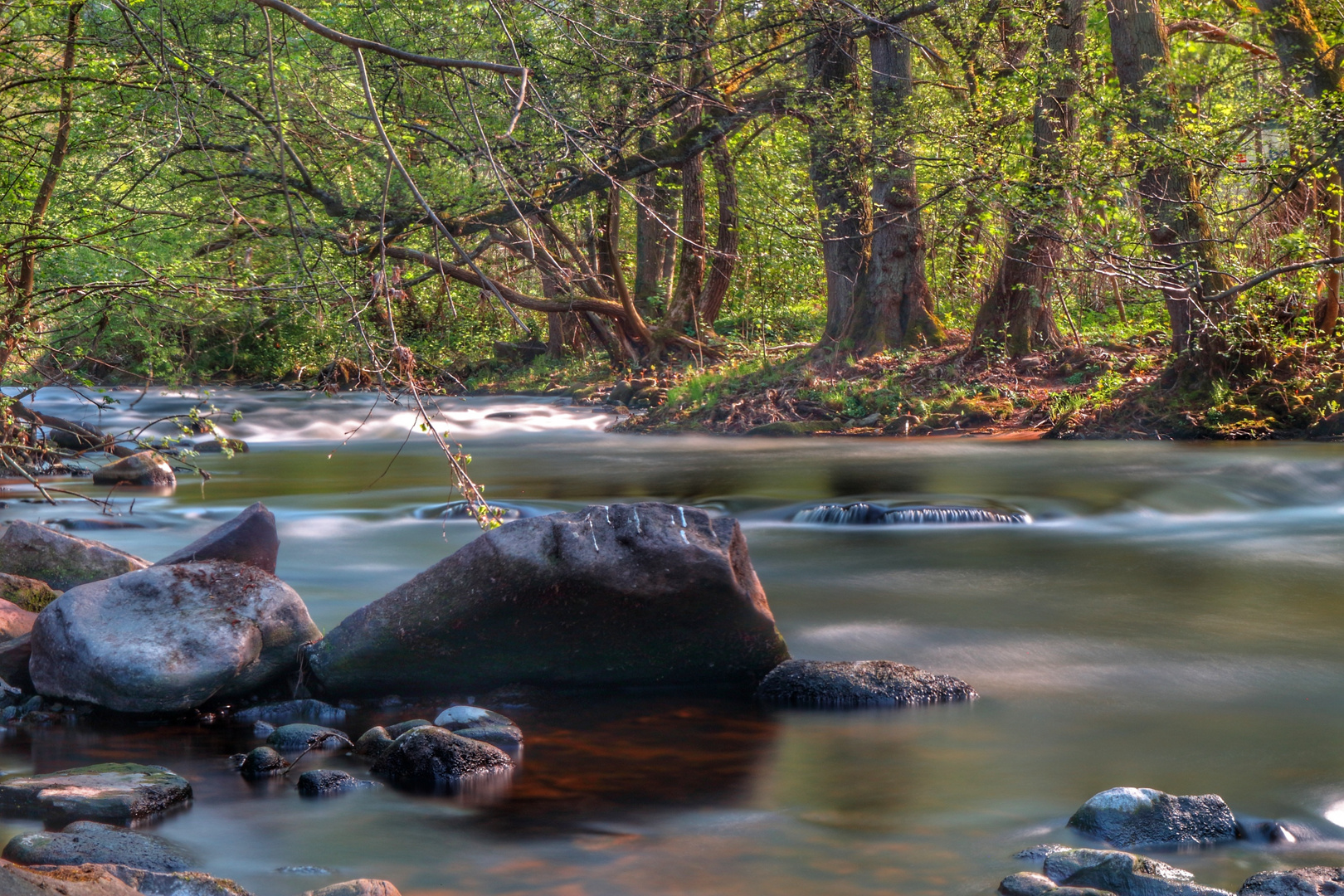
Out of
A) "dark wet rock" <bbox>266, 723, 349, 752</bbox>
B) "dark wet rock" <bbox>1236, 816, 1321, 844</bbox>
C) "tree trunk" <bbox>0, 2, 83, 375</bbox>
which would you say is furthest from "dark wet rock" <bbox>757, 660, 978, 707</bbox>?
"tree trunk" <bbox>0, 2, 83, 375</bbox>

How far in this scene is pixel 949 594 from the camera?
25.4 ft

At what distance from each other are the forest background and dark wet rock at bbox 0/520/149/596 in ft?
3.24

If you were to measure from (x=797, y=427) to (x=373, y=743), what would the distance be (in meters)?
12.2

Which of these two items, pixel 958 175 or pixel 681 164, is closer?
pixel 958 175

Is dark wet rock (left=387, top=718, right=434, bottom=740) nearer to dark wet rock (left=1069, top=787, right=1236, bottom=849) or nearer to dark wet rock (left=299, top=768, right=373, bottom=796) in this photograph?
dark wet rock (left=299, top=768, right=373, bottom=796)

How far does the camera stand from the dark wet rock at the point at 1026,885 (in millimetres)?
3480

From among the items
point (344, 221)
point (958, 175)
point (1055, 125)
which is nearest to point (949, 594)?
point (958, 175)

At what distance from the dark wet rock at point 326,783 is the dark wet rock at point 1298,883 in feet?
9.57

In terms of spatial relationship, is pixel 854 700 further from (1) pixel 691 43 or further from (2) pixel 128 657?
(1) pixel 691 43

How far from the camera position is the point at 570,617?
18.4 feet

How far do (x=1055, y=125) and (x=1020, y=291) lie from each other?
10.7ft

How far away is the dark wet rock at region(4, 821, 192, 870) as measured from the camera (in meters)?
3.50

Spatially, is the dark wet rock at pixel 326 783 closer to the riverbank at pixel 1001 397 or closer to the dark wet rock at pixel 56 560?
the dark wet rock at pixel 56 560

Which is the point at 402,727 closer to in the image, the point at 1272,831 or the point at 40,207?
the point at 1272,831
